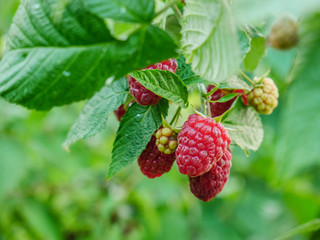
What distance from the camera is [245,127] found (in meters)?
0.83

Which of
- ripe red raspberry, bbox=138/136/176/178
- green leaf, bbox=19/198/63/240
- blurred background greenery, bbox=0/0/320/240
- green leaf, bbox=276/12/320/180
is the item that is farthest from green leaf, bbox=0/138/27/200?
ripe red raspberry, bbox=138/136/176/178

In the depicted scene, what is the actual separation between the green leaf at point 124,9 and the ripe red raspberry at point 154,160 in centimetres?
29

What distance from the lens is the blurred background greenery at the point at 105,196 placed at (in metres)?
2.21

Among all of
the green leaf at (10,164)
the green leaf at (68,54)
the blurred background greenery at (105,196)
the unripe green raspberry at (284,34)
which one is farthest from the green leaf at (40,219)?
the green leaf at (68,54)

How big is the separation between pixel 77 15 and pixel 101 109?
25 cm

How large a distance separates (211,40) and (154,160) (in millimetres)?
278

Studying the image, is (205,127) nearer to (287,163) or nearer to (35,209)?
(287,163)

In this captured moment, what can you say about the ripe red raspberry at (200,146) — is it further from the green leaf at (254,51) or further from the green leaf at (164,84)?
the green leaf at (254,51)

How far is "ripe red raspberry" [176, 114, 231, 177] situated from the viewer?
0.69 meters

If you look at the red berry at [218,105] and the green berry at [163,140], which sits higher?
the green berry at [163,140]

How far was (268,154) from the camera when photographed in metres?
2.54

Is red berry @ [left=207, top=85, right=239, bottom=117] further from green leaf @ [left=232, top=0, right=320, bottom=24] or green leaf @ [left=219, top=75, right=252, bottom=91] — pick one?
green leaf @ [left=232, top=0, right=320, bottom=24]

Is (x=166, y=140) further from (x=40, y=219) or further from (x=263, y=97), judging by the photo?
(x=40, y=219)

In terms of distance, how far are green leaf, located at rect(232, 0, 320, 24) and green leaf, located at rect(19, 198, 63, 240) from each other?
6.43ft
